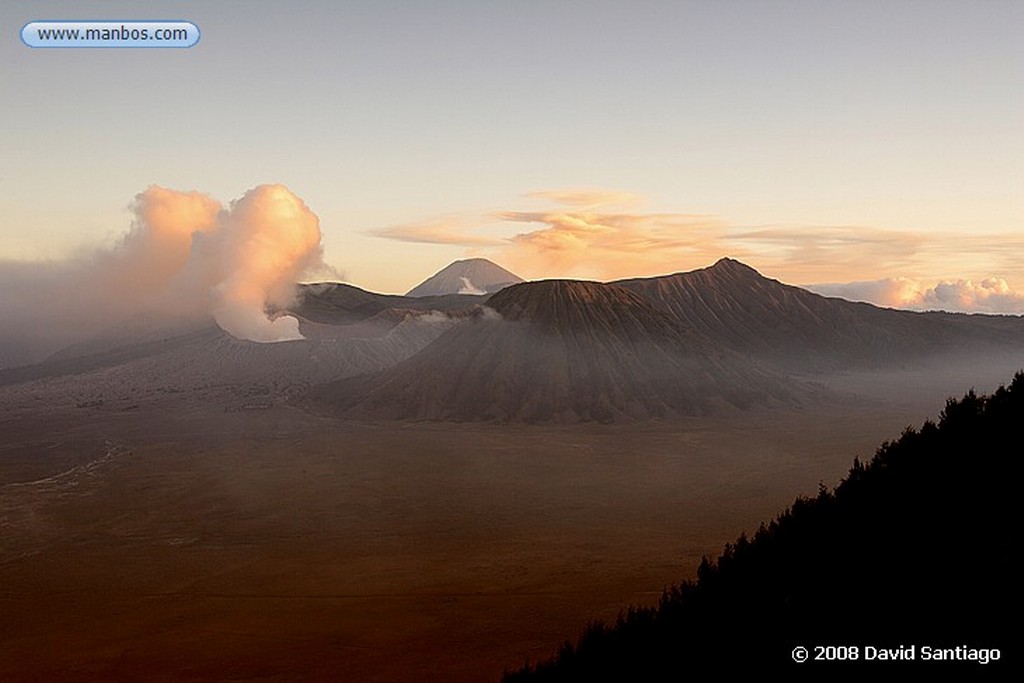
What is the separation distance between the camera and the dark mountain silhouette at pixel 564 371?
9956 cm

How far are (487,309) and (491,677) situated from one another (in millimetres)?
100073

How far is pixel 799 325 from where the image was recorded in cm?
17438

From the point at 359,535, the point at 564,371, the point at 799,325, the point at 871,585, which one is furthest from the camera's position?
the point at 799,325

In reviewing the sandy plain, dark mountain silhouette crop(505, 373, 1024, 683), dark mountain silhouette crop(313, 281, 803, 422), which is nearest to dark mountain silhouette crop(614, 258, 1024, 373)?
dark mountain silhouette crop(313, 281, 803, 422)

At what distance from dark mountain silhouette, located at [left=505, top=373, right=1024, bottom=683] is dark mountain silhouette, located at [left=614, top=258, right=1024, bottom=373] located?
139204 mm

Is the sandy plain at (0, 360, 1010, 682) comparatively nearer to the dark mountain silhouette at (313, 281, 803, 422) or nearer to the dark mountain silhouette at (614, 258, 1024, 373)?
the dark mountain silhouette at (313, 281, 803, 422)

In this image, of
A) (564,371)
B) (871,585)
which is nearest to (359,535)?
(871,585)

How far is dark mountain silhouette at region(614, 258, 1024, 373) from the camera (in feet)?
543

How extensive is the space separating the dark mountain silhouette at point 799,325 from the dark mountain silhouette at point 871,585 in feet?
457

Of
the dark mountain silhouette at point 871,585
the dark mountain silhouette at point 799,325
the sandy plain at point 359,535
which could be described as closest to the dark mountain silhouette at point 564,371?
the sandy plain at point 359,535

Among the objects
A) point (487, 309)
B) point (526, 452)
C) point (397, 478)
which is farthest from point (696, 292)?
point (397, 478)

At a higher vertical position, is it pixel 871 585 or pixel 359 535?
pixel 871 585

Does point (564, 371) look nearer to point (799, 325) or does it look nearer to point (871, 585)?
point (871, 585)

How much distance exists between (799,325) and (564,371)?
3696 inches
